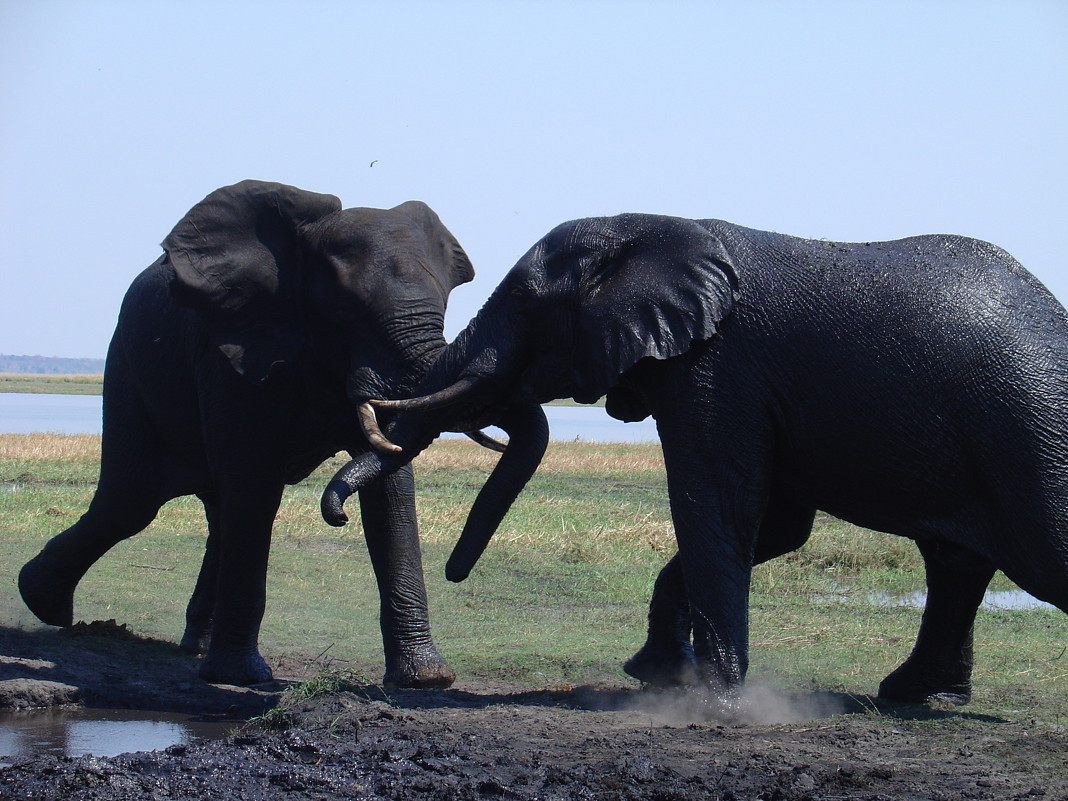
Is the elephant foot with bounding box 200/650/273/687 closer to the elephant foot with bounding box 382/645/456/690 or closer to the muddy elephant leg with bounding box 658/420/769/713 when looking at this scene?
the elephant foot with bounding box 382/645/456/690

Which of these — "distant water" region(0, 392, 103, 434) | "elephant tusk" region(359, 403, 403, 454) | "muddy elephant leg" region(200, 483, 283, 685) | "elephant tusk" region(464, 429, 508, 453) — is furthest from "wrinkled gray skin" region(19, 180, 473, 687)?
"distant water" region(0, 392, 103, 434)

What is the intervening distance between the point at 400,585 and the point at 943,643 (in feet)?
10.1

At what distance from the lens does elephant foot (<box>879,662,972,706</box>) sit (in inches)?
267

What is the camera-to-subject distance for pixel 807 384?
5.98m

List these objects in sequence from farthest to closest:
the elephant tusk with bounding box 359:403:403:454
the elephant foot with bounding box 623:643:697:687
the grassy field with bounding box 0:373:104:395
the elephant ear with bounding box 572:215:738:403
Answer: the grassy field with bounding box 0:373:104:395 → the elephant foot with bounding box 623:643:697:687 → the elephant tusk with bounding box 359:403:403:454 → the elephant ear with bounding box 572:215:738:403

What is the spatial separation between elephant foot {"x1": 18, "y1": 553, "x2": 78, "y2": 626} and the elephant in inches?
123

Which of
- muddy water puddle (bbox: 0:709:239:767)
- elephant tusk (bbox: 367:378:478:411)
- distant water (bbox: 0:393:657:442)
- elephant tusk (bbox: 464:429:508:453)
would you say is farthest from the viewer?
distant water (bbox: 0:393:657:442)

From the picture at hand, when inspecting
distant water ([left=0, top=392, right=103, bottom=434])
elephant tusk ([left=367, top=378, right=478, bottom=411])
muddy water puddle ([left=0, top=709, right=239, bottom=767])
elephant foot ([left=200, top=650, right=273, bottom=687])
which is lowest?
distant water ([left=0, top=392, right=103, bottom=434])

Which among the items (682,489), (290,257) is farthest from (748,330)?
(290,257)

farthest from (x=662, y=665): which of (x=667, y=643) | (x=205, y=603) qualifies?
(x=205, y=603)

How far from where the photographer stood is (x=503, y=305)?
6.63 m

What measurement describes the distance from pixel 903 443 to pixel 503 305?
2.05 metres

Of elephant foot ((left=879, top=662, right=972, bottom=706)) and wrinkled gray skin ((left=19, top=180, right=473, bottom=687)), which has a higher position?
wrinkled gray skin ((left=19, top=180, right=473, bottom=687))

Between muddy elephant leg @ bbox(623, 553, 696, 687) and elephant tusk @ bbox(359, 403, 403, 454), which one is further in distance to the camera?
muddy elephant leg @ bbox(623, 553, 696, 687)
